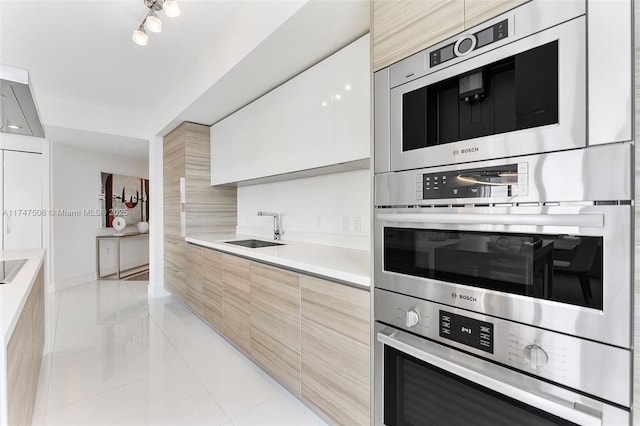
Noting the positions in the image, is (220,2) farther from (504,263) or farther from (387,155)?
(504,263)

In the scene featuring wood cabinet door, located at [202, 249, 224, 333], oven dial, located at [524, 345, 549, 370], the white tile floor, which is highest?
oven dial, located at [524, 345, 549, 370]

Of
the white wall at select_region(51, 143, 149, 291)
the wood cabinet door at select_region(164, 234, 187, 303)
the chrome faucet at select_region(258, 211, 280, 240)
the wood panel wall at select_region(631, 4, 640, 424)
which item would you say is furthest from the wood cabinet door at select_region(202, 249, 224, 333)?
the wood panel wall at select_region(631, 4, 640, 424)

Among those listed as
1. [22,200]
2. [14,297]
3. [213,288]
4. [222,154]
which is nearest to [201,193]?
[222,154]

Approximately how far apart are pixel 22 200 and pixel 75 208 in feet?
2.39

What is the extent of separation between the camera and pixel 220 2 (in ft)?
6.64

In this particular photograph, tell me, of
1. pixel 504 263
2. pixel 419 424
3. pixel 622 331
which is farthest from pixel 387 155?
pixel 419 424

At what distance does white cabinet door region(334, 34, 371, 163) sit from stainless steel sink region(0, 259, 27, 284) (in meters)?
1.83

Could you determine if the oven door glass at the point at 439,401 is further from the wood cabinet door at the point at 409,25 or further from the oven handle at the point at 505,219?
the wood cabinet door at the point at 409,25

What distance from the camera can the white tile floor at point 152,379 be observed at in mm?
1723

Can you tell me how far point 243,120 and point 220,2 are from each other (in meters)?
1.03

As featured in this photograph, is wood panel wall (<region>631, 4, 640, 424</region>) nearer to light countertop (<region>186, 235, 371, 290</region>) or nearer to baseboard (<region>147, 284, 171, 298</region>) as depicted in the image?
light countertop (<region>186, 235, 371, 290</region>)

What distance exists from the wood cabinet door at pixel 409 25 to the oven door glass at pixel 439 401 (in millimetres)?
1207

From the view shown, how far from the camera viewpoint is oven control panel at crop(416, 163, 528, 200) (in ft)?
2.98

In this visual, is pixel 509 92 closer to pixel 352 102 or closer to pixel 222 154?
pixel 352 102
